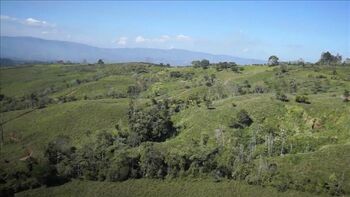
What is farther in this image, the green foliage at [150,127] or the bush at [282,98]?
the bush at [282,98]

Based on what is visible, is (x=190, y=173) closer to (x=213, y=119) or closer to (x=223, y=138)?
(x=223, y=138)

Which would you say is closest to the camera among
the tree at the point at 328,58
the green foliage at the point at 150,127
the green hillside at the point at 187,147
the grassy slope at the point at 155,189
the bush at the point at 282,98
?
the grassy slope at the point at 155,189

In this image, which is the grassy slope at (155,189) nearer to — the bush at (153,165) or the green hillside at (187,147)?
the green hillside at (187,147)

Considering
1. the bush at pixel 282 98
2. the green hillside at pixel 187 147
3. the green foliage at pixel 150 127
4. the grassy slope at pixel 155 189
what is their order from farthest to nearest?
1. the bush at pixel 282 98
2. the green foliage at pixel 150 127
3. the green hillside at pixel 187 147
4. the grassy slope at pixel 155 189

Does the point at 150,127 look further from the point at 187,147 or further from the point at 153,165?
the point at 153,165

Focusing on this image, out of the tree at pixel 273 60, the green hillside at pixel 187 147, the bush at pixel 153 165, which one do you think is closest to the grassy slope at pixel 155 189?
the green hillside at pixel 187 147

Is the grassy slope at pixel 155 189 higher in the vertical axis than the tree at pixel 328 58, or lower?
lower

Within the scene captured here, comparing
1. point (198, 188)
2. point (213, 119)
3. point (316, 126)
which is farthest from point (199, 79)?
point (198, 188)

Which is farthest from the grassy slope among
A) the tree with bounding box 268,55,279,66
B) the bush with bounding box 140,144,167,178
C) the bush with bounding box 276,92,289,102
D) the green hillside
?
the tree with bounding box 268,55,279,66
